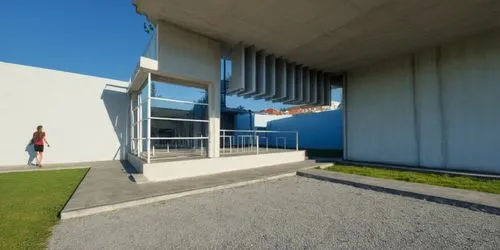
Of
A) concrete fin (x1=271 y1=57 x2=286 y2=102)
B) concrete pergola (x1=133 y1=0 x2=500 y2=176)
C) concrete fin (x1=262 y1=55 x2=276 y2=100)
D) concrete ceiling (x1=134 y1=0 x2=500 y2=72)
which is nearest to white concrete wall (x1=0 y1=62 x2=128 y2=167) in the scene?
concrete pergola (x1=133 y1=0 x2=500 y2=176)

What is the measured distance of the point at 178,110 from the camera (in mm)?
8344

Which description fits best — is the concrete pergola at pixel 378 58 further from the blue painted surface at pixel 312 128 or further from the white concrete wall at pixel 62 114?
the blue painted surface at pixel 312 128

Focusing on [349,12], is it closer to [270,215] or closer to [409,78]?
[409,78]

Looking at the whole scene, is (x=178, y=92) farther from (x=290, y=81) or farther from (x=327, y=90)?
(x=327, y=90)

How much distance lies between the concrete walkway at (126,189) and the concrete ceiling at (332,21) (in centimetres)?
398

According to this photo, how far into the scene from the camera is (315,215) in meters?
4.12

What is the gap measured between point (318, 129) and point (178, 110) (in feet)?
38.0

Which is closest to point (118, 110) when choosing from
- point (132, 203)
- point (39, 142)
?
point (39, 142)

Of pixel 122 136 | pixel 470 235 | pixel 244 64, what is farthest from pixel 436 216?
pixel 122 136

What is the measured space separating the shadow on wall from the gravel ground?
7688 mm

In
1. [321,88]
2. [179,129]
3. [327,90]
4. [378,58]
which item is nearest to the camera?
[179,129]

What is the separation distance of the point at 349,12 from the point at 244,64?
347 cm

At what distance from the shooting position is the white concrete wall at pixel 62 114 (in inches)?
356

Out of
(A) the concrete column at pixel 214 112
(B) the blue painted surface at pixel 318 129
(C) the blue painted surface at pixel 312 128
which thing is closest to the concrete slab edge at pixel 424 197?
(A) the concrete column at pixel 214 112
